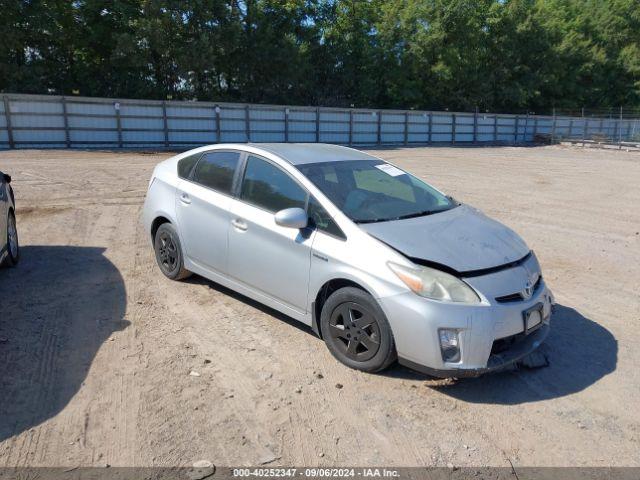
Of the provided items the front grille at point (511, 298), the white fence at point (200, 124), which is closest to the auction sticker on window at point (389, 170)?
the front grille at point (511, 298)

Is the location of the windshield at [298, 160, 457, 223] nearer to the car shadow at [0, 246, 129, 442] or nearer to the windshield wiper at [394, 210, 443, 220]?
the windshield wiper at [394, 210, 443, 220]

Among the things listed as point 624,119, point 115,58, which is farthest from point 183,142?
point 624,119

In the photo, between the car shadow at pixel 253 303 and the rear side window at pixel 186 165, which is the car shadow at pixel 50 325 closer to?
the car shadow at pixel 253 303

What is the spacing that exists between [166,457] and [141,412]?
1.66 ft

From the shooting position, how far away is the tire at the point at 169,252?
5.43 m

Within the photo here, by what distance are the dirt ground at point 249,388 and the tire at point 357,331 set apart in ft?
0.41

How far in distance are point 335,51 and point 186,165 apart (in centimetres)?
3967

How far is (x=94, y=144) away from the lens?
2433 centimetres

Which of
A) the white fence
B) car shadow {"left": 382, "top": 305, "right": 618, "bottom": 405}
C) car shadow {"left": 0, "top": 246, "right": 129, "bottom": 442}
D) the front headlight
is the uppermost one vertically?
the white fence

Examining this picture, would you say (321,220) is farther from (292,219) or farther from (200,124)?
(200,124)

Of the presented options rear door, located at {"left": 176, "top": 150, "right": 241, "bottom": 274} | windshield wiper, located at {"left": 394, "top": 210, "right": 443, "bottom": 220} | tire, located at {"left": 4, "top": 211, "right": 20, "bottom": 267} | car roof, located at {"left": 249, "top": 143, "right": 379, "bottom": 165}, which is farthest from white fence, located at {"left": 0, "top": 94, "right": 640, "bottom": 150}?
windshield wiper, located at {"left": 394, "top": 210, "right": 443, "bottom": 220}

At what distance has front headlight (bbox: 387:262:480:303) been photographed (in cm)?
339

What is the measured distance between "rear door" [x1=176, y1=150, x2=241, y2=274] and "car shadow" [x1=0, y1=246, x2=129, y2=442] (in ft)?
3.00

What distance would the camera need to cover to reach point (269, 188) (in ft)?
14.8
